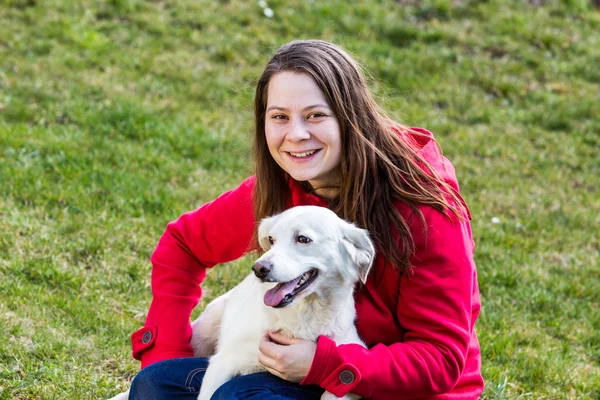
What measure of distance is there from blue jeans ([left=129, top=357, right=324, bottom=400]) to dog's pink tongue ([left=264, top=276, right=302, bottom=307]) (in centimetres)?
41

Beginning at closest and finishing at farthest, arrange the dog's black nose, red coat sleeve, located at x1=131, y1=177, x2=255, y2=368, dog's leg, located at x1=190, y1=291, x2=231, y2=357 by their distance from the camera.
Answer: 1. the dog's black nose
2. red coat sleeve, located at x1=131, y1=177, x2=255, y2=368
3. dog's leg, located at x1=190, y1=291, x2=231, y2=357

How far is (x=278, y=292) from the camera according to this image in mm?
2998

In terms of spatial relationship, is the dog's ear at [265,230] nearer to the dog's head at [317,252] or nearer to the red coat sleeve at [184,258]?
the dog's head at [317,252]

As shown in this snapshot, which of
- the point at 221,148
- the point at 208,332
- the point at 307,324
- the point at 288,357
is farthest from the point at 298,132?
the point at 221,148

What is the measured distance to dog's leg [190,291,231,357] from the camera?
12.8 feet

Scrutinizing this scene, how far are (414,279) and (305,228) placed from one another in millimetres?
502

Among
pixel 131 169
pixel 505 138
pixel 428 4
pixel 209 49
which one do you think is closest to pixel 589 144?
pixel 505 138

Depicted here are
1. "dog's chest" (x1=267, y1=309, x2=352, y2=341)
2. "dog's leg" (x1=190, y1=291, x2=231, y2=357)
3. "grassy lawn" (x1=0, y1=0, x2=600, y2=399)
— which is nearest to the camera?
"dog's chest" (x1=267, y1=309, x2=352, y2=341)

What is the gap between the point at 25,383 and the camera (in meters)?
3.89

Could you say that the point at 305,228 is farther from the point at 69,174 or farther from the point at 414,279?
the point at 69,174

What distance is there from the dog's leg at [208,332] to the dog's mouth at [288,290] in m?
0.91

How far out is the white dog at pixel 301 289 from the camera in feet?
10.0

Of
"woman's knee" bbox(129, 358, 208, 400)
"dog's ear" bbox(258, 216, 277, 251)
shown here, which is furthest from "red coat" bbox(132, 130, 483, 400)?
"dog's ear" bbox(258, 216, 277, 251)

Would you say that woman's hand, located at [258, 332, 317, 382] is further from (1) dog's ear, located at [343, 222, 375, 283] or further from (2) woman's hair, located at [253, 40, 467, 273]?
(2) woman's hair, located at [253, 40, 467, 273]
